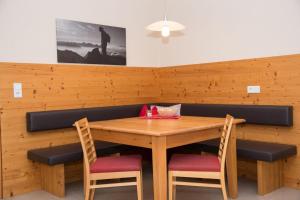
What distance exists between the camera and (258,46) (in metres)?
4.09

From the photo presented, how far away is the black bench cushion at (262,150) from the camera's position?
11.1 feet

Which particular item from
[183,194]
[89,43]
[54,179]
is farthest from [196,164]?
[89,43]

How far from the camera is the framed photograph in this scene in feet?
13.7

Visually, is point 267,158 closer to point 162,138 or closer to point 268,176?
point 268,176

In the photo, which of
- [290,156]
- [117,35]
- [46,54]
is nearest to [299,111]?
[290,156]

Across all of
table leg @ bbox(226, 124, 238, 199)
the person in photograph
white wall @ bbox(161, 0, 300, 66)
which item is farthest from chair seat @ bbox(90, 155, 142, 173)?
white wall @ bbox(161, 0, 300, 66)

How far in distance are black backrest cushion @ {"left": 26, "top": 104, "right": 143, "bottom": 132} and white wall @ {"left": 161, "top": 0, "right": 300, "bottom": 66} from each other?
1.27 meters

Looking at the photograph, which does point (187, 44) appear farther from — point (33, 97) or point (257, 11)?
point (33, 97)

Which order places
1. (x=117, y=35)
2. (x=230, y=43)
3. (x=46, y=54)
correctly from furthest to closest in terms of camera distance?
1. (x=117, y=35)
2. (x=230, y=43)
3. (x=46, y=54)

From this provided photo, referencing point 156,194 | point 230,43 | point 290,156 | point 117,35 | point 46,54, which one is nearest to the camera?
point 156,194

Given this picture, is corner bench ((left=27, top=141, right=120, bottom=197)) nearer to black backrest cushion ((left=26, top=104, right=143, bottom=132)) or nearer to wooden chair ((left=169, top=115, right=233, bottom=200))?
black backrest cushion ((left=26, top=104, right=143, bottom=132))

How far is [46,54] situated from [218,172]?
2.55 meters

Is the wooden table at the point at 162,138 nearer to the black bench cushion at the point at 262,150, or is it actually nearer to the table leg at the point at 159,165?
the table leg at the point at 159,165

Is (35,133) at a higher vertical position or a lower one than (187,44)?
lower
